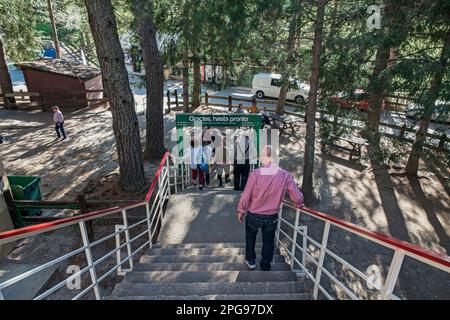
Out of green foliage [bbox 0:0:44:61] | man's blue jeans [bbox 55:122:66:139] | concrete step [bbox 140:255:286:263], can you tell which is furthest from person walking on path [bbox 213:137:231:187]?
green foliage [bbox 0:0:44:61]

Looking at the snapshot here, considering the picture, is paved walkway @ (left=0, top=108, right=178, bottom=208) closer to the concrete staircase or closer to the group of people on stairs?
the group of people on stairs

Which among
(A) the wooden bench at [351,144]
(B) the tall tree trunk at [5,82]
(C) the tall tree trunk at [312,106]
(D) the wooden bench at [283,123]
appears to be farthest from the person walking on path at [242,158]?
(B) the tall tree trunk at [5,82]

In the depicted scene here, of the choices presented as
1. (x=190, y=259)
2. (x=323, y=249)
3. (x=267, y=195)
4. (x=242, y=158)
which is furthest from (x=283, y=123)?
(x=323, y=249)

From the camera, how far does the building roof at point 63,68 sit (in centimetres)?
1677

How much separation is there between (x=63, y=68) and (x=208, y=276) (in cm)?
1778

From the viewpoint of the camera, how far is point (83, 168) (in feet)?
32.2

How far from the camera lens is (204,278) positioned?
3707 mm

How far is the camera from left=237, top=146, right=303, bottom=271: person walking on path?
348 cm

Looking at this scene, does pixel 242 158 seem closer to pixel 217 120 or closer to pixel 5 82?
pixel 217 120

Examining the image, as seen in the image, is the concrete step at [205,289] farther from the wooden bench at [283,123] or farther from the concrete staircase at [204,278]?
the wooden bench at [283,123]

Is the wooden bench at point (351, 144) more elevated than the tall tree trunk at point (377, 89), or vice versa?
the tall tree trunk at point (377, 89)

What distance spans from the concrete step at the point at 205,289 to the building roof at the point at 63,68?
1639cm
